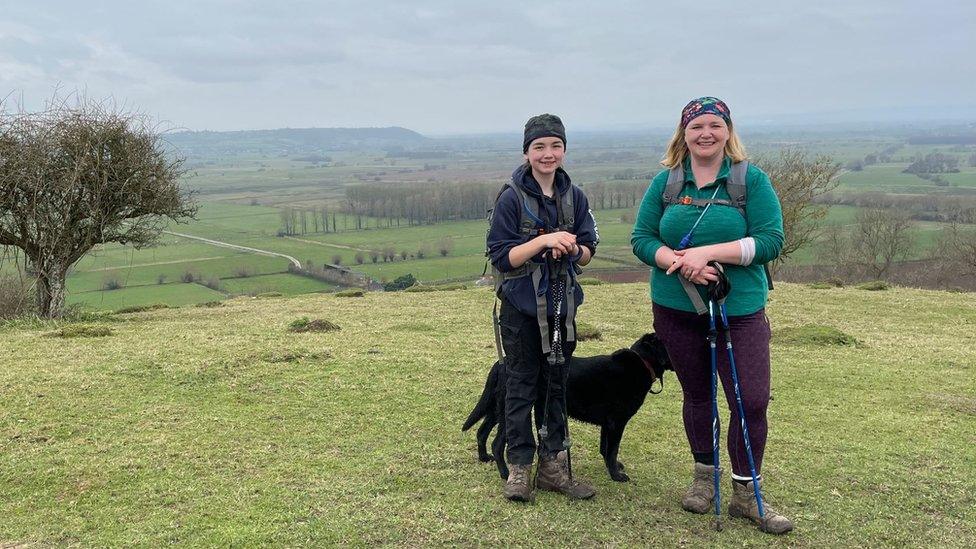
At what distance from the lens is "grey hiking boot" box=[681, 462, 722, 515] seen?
4.68 meters

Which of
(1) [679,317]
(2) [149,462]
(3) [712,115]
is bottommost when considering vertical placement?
(2) [149,462]

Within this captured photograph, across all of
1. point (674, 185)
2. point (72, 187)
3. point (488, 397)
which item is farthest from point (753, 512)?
point (72, 187)

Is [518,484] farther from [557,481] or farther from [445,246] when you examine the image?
[445,246]

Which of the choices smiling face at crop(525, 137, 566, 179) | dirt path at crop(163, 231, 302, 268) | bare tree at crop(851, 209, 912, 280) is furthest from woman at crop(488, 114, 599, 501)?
dirt path at crop(163, 231, 302, 268)

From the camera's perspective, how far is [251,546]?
162 inches

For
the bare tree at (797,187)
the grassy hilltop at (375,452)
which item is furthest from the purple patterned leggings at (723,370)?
the bare tree at (797,187)

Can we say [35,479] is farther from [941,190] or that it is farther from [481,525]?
[941,190]

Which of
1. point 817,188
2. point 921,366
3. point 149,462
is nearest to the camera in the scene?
point 149,462

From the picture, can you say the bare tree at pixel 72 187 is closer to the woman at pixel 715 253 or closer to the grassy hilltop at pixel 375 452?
the grassy hilltop at pixel 375 452

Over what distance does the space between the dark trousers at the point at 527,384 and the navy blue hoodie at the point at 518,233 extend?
13 cm

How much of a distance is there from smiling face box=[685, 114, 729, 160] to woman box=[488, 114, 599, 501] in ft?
2.74

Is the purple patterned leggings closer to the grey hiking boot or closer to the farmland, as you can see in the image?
the grey hiking boot

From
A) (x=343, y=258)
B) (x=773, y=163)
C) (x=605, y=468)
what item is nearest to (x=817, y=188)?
(x=773, y=163)

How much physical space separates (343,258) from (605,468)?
50.6 metres
